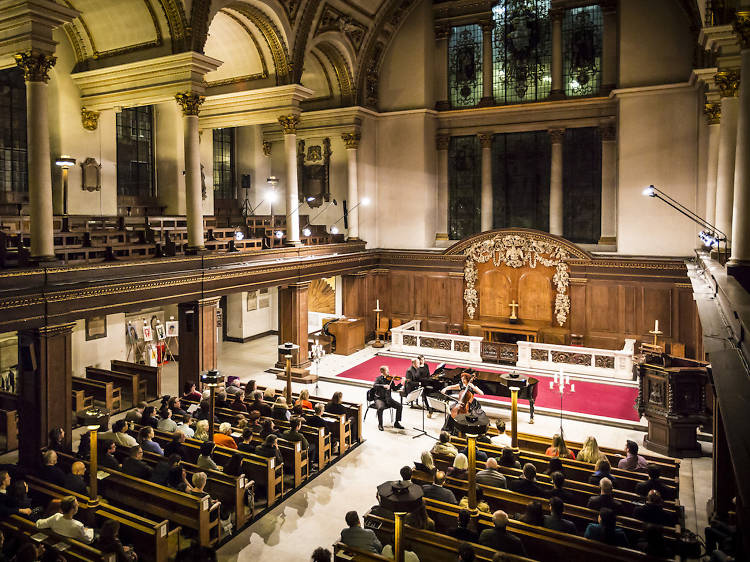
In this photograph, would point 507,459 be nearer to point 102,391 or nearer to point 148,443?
point 148,443

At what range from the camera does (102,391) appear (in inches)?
561

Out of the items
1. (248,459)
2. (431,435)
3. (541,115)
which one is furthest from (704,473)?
(541,115)

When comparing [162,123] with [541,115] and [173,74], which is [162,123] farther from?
[541,115]

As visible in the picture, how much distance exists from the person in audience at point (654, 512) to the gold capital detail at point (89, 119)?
16.7 meters

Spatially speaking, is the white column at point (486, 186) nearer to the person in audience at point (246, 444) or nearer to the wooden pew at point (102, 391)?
the wooden pew at point (102, 391)

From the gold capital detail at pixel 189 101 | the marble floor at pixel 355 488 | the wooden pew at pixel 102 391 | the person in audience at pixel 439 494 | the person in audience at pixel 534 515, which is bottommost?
the marble floor at pixel 355 488

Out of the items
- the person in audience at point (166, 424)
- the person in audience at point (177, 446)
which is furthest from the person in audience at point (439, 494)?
the person in audience at point (166, 424)

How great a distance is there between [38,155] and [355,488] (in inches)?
338

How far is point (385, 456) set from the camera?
11.7 metres

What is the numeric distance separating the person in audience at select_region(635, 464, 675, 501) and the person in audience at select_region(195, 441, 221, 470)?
646 centimetres

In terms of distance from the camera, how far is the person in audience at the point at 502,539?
652 centimetres

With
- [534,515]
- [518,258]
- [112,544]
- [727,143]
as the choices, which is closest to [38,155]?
[112,544]

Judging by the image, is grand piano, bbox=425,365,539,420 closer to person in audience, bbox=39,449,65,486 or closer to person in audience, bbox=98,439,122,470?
person in audience, bbox=98,439,122,470

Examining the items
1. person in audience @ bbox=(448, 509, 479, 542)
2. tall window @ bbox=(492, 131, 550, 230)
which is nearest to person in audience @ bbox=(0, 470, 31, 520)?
person in audience @ bbox=(448, 509, 479, 542)
